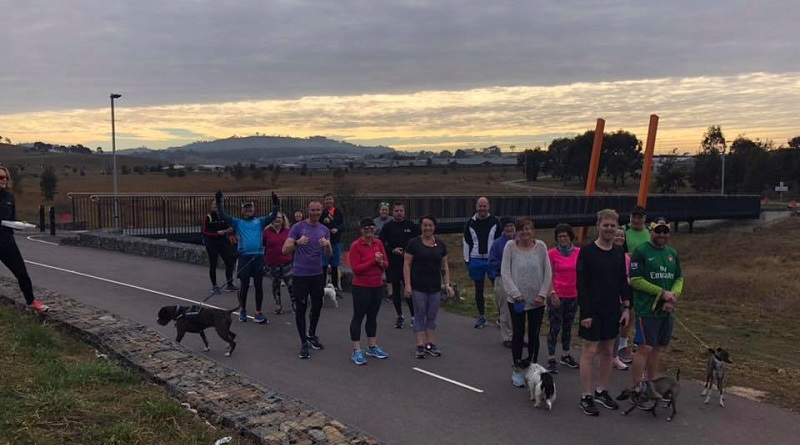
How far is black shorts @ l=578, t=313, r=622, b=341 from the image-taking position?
569cm

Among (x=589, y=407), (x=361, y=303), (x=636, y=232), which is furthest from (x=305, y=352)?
(x=636, y=232)

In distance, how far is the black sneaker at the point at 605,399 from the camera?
591 cm

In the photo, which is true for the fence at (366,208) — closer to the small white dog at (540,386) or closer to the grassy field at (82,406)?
the grassy field at (82,406)

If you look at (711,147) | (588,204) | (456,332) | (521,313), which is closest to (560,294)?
(521,313)

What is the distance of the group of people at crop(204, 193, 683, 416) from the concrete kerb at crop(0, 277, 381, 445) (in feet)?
5.20

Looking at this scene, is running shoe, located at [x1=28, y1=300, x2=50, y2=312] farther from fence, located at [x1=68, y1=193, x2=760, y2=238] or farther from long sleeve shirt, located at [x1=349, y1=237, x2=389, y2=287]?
fence, located at [x1=68, y1=193, x2=760, y2=238]

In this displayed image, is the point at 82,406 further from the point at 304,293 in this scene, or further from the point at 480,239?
the point at 480,239

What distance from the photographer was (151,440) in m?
4.42

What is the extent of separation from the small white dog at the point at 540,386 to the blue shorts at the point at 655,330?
0.98 meters

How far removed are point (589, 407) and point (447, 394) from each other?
1403mm

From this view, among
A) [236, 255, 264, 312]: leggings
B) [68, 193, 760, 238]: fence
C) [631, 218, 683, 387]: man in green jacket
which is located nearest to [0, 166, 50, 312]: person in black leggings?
[236, 255, 264, 312]: leggings

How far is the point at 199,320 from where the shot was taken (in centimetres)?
748

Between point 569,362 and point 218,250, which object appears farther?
point 218,250

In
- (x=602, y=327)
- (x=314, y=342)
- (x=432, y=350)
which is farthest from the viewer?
(x=314, y=342)
